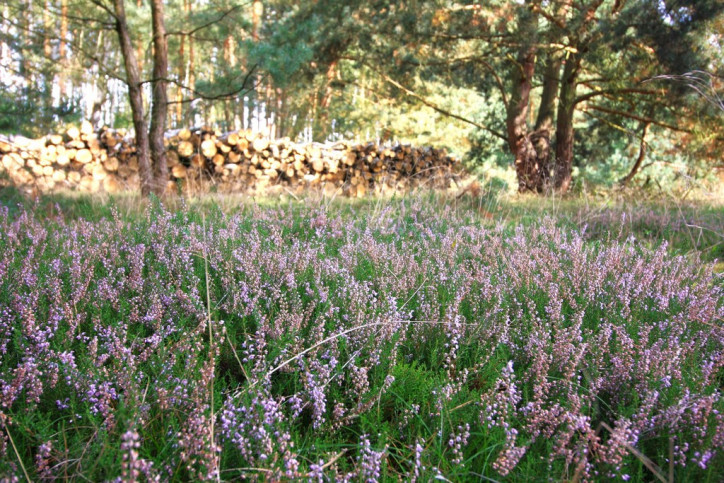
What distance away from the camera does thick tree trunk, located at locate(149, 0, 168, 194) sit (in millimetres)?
7288

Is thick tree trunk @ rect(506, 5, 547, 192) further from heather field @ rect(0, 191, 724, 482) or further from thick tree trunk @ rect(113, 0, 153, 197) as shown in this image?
heather field @ rect(0, 191, 724, 482)

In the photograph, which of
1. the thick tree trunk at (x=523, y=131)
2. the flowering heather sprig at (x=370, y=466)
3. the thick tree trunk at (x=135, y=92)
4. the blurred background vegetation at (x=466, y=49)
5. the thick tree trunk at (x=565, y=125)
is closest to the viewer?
the flowering heather sprig at (x=370, y=466)

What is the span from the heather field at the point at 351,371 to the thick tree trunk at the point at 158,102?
4.66 metres

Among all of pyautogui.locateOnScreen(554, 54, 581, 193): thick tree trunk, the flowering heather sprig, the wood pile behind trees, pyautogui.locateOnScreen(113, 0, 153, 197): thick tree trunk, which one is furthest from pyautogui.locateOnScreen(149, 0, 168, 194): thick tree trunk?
pyautogui.locateOnScreen(554, 54, 581, 193): thick tree trunk

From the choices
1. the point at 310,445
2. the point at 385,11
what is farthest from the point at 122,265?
the point at 385,11

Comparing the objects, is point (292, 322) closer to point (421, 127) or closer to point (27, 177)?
point (27, 177)

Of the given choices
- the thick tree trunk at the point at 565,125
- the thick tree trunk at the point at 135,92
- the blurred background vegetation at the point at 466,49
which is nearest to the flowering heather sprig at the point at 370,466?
the blurred background vegetation at the point at 466,49

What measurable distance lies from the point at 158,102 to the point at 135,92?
472mm

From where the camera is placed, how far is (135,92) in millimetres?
6809

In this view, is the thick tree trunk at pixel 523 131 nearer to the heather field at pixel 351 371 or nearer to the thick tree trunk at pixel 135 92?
the thick tree trunk at pixel 135 92

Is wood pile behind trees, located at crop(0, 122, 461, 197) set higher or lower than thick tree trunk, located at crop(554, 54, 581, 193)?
lower

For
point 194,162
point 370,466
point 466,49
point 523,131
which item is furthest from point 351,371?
point 523,131

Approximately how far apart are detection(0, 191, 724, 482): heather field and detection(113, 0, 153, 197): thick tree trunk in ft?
14.2

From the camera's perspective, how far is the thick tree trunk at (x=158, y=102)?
7288 millimetres
